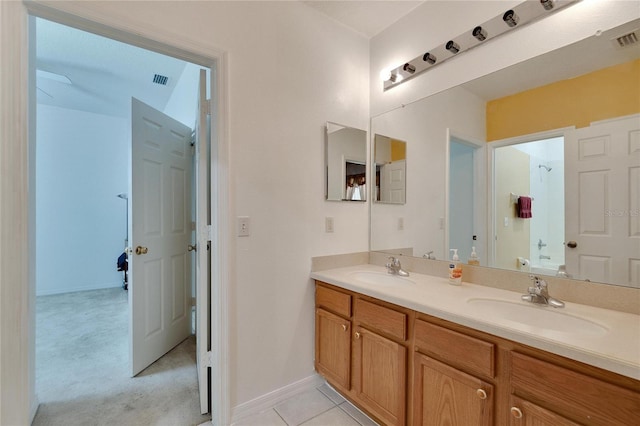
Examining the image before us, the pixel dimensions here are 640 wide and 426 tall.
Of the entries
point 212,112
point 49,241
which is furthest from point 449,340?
point 49,241

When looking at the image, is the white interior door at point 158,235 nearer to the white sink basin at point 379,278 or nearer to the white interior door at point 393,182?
the white sink basin at point 379,278

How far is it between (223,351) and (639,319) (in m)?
1.90

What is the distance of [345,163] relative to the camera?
212 centimetres

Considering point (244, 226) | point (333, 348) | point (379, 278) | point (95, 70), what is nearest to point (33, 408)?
point (244, 226)

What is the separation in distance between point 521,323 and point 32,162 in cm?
265

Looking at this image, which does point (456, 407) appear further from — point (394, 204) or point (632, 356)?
point (394, 204)

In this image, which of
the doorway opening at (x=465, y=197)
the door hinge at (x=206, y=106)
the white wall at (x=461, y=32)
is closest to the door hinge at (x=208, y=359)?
the door hinge at (x=206, y=106)

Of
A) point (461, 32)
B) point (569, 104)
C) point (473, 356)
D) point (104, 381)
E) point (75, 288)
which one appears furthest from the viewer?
point (75, 288)

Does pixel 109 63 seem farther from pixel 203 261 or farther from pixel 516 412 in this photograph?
pixel 516 412

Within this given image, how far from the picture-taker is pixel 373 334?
150 centimetres

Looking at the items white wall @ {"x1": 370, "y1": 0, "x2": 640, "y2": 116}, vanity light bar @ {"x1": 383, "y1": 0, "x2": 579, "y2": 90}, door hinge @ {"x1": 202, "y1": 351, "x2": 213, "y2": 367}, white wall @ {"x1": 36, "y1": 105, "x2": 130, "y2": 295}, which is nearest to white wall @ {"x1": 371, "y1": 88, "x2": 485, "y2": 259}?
white wall @ {"x1": 370, "y1": 0, "x2": 640, "y2": 116}

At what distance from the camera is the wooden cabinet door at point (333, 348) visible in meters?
1.68

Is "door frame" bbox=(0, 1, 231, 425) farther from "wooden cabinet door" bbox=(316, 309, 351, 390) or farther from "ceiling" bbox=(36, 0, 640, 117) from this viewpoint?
"ceiling" bbox=(36, 0, 640, 117)

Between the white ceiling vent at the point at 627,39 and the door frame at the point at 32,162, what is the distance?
1884 mm
